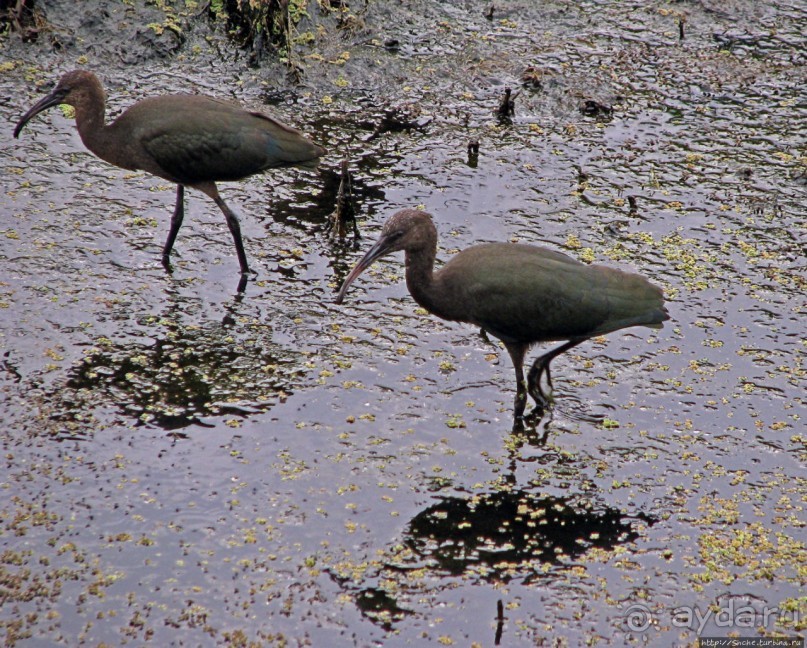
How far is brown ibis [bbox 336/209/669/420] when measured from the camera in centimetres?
621

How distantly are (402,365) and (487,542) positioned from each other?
1662mm

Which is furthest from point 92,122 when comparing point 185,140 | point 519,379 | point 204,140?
point 519,379

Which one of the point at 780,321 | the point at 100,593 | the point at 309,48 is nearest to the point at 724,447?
the point at 780,321

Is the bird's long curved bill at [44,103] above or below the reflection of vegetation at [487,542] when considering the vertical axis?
above

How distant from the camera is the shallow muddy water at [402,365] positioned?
5.06m

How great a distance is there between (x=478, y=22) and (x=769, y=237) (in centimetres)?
431

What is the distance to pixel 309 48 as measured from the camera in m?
10.3

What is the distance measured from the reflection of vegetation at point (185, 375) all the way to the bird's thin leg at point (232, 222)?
667 mm

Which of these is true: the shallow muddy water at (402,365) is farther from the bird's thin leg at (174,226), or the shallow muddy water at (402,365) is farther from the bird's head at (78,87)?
the bird's head at (78,87)

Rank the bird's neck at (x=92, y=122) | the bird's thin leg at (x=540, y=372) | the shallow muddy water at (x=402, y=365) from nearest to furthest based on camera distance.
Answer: the shallow muddy water at (x=402, y=365), the bird's thin leg at (x=540, y=372), the bird's neck at (x=92, y=122)

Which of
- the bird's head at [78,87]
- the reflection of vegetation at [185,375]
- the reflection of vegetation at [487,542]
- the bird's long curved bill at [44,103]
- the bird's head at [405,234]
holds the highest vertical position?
the bird's head at [78,87]

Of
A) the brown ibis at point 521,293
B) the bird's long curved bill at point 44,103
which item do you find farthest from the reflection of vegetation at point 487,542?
the bird's long curved bill at point 44,103

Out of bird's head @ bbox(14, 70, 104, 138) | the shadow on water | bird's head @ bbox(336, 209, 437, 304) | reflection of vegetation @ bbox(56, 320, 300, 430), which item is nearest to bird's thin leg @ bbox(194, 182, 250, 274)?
the shadow on water

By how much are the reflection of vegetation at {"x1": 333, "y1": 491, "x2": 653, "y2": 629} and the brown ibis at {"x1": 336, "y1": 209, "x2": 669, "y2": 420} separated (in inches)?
33.5
